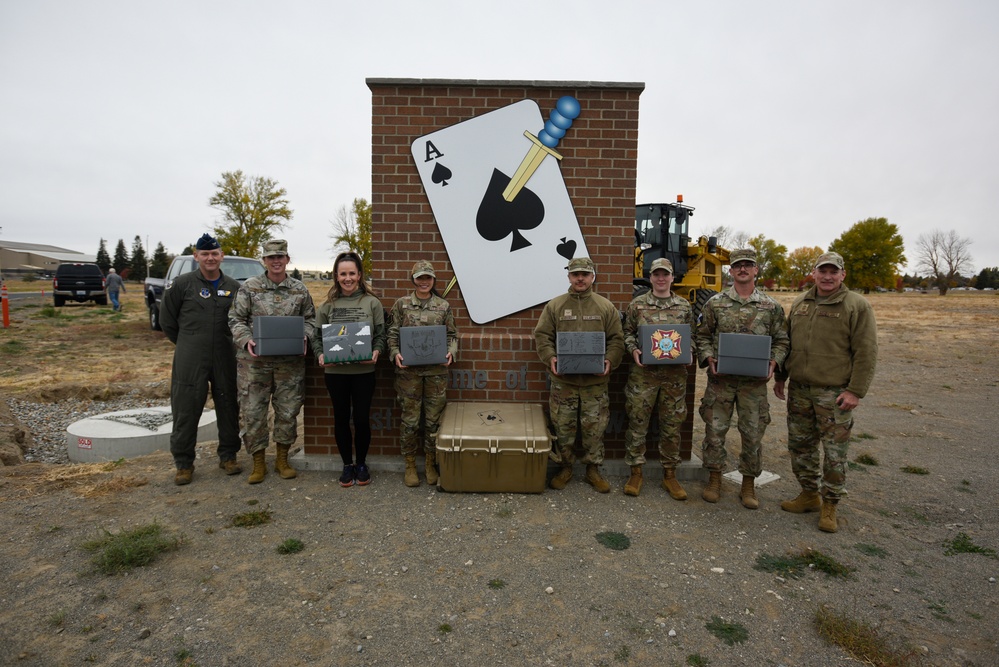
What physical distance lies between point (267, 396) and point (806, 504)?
4.49 m

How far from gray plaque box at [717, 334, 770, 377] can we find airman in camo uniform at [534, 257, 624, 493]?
817mm

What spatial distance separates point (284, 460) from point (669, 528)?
3257mm

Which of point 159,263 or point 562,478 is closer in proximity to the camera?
point 562,478

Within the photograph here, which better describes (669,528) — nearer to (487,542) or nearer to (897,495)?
(487,542)

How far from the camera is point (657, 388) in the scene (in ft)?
14.6

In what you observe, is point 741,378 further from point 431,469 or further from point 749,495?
point 431,469

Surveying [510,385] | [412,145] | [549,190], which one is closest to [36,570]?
[510,385]

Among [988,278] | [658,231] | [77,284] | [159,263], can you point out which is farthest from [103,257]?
[988,278]

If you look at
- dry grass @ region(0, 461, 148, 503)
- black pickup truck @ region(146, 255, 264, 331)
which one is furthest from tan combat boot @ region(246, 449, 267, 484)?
black pickup truck @ region(146, 255, 264, 331)

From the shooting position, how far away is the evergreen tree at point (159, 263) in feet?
185

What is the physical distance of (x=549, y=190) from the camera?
489cm

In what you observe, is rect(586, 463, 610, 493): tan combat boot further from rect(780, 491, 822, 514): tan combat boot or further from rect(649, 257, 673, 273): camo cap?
rect(649, 257, 673, 273): camo cap

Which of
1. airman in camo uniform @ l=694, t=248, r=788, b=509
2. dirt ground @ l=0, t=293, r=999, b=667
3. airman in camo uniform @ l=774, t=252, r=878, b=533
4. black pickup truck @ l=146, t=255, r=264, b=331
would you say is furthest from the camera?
black pickup truck @ l=146, t=255, r=264, b=331

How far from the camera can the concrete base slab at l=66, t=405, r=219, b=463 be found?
210 inches
